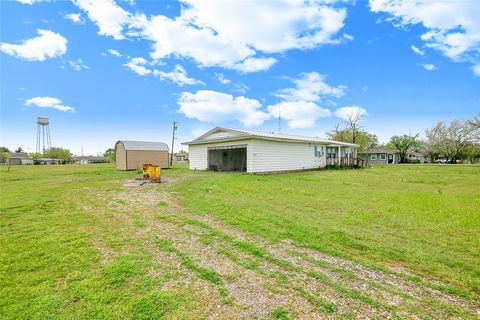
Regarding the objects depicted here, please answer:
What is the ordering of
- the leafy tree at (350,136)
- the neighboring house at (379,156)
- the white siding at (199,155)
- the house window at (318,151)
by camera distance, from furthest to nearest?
the neighboring house at (379,156), the leafy tree at (350,136), the house window at (318,151), the white siding at (199,155)

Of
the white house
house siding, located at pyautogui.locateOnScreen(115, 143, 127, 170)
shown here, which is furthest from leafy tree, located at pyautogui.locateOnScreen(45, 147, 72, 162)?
the white house

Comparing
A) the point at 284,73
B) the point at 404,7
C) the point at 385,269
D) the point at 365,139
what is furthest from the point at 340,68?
the point at 365,139

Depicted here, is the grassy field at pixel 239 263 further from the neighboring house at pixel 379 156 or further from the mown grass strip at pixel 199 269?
the neighboring house at pixel 379 156

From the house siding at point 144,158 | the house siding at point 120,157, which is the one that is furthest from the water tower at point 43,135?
the house siding at point 144,158

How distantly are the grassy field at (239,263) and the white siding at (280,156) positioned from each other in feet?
34.5

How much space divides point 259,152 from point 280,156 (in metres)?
2.47

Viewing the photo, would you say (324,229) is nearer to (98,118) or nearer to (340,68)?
(340,68)

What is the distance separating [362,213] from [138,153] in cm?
2189

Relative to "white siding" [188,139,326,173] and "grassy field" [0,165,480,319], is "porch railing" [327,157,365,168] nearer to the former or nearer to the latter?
"white siding" [188,139,326,173]

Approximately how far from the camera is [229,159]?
23.4 meters

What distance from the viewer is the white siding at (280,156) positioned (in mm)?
16734

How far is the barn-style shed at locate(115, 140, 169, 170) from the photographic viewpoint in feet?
74.9

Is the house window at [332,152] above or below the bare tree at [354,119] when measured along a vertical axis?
below

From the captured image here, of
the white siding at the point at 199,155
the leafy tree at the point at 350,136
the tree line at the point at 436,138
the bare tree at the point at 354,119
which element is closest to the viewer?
the white siding at the point at 199,155
